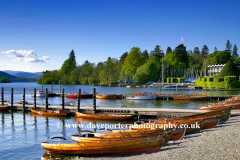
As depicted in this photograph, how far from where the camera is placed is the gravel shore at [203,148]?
12562 mm

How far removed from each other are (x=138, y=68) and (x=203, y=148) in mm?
108800

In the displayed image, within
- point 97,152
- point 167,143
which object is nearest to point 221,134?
point 167,143

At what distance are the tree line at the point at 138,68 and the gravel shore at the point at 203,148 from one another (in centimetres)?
10166

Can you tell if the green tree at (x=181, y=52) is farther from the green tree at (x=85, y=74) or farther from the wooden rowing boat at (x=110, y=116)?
the wooden rowing boat at (x=110, y=116)

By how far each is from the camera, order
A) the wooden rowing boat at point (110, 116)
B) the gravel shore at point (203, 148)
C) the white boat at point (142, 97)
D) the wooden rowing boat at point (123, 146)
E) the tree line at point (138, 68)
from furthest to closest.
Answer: the tree line at point (138, 68) → the white boat at point (142, 97) → the wooden rowing boat at point (110, 116) → the wooden rowing boat at point (123, 146) → the gravel shore at point (203, 148)

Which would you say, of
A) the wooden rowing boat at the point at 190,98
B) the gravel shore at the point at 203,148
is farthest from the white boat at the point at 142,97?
the gravel shore at the point at 203,148

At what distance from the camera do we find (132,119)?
2808 cm

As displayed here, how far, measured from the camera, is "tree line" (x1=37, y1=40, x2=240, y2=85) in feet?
406

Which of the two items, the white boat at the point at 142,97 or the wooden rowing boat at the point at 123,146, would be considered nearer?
the wooden rowing boat at the point at 123,146

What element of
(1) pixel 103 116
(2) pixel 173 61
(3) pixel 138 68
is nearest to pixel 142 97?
(1) pixel 103 116

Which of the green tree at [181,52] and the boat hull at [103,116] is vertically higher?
the green tree at [181,52]

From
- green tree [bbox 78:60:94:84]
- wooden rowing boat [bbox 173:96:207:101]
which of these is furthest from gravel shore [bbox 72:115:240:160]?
green tree [bbox 78:60:94:84]

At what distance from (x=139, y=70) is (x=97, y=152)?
107399mm

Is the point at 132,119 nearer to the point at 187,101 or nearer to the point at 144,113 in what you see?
the point at 144,113
